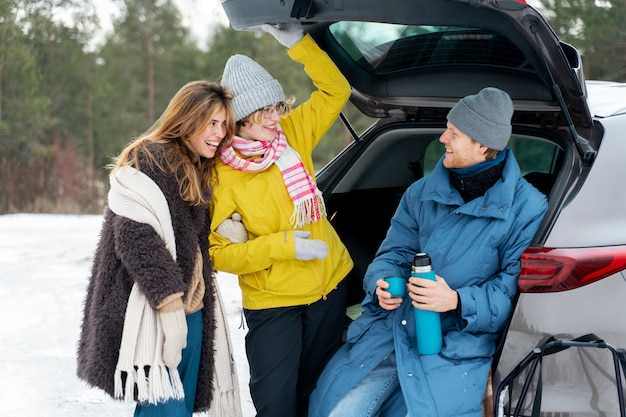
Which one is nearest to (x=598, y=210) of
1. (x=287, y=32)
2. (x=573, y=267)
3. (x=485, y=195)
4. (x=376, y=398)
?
(x=573, y=267)

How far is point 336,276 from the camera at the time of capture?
279 centimetres

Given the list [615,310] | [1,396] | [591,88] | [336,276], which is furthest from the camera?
[1,396]

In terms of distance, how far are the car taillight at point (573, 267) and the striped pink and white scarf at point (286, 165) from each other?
2.82 feet

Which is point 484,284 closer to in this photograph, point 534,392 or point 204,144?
point 534,392

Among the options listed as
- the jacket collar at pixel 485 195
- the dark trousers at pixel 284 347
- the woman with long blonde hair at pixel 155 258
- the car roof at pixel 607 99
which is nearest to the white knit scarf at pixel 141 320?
the woman with long blonde hair at pixel 155 258

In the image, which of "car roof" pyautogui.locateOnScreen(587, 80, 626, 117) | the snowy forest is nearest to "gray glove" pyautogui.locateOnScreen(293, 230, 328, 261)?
"car roof" pyautogui.locateOnScreen(587, 80, 626, 117)

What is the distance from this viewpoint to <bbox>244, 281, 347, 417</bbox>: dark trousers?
2.65m

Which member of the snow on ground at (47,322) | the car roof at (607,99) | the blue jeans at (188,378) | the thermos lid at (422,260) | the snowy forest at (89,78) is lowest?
the snowy forest at (89,78)

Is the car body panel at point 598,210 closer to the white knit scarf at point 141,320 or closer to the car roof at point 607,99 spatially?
the car roof at point 607,99

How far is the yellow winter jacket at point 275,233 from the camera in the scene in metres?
2.54

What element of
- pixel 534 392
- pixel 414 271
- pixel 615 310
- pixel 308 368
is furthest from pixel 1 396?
pixel 615 310

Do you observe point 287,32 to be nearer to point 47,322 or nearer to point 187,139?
point 187,139

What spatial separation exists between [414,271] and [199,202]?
768mm

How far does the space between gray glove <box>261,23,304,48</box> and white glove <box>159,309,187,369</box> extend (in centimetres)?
111
